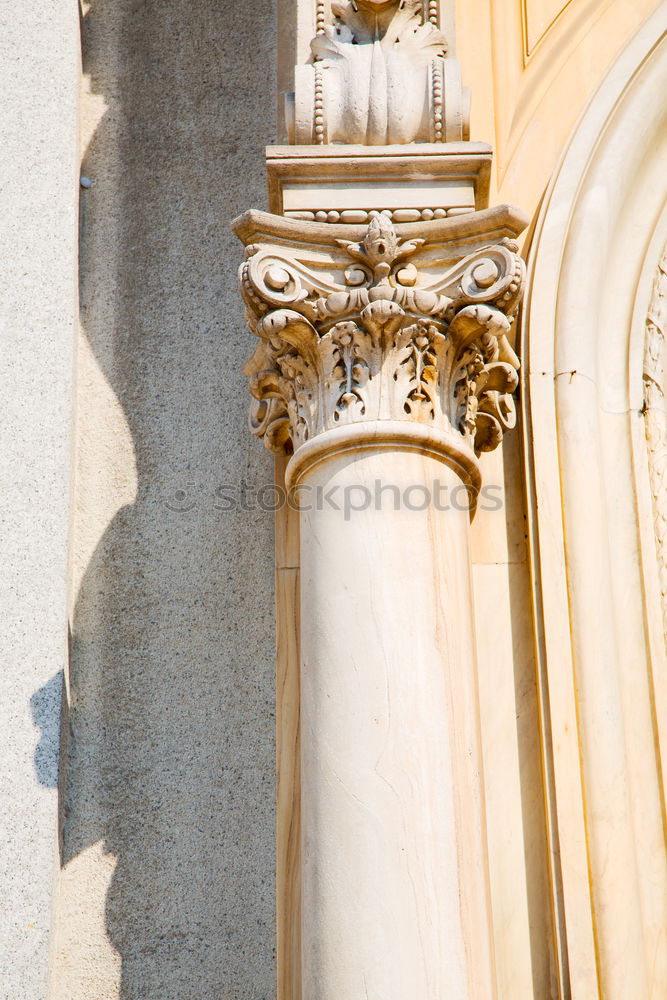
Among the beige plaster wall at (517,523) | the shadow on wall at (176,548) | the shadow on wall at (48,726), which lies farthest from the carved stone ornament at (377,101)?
the shadow on wall at (48,726)

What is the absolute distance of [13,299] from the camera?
168 inches

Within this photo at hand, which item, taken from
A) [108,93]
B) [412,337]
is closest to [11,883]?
[412,337]

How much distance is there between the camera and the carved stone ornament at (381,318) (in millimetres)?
3709

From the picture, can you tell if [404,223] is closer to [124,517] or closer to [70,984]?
[124,517]

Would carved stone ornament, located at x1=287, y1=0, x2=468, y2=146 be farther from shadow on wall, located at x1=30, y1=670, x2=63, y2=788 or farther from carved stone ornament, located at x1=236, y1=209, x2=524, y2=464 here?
shadow on wall, located at x1=30, y1=670, x2=63, y2=788

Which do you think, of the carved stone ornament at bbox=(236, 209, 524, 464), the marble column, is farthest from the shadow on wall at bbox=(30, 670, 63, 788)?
the carved stone ornament at bbox=(236, 209, 524, 464)

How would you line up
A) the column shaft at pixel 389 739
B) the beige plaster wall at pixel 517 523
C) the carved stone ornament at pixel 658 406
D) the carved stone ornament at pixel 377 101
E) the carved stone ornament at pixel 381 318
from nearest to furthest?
the column shaft at pixel 389 739 → the beige plaster wall at pixel 517 523 → the carved stone ornament at pixel 381 318 → the carved stone ornament at pixel 377 101 → the carved stone ornament at pixel 658 406

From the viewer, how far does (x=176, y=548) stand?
417cm

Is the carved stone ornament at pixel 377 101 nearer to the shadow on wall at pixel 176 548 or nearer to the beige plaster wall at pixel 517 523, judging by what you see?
the beige plaster wall at pixel 517 523

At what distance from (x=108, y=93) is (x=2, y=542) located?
176cm

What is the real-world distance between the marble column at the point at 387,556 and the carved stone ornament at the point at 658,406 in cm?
53

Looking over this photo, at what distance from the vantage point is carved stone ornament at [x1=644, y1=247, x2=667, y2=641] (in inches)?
163

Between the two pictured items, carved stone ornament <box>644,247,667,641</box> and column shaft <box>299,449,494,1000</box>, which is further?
carved stone ornament <box>644,247,667,641</box>

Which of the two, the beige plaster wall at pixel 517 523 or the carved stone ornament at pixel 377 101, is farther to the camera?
the carved stone ornament at pixel 377 101
